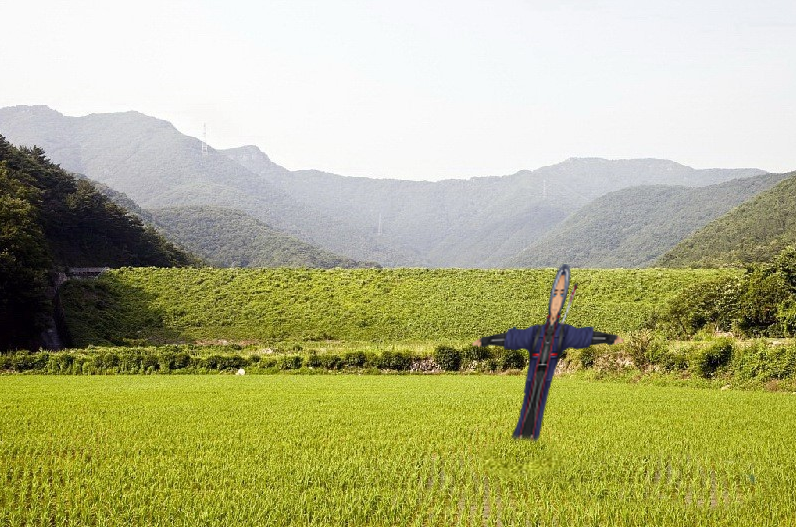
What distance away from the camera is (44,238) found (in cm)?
5638

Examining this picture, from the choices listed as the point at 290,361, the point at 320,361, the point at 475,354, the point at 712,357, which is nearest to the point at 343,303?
the point at 290,361

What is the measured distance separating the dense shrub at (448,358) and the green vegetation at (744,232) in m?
80.3

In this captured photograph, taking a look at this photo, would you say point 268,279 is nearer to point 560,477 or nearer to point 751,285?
point 751,285

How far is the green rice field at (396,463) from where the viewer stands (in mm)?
7910

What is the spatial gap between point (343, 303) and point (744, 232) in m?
89.2

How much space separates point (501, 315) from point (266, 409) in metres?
42.4

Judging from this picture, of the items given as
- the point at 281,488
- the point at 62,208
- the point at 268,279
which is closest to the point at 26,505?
the point at 281,488

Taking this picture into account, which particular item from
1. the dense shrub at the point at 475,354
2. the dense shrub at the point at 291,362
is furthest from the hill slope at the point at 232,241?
the dense shrub at the point at 475,354

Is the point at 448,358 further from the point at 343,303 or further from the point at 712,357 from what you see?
the point at 343,303

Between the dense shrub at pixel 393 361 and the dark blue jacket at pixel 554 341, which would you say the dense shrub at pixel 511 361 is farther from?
the dark blue jacket at pixel 554 341

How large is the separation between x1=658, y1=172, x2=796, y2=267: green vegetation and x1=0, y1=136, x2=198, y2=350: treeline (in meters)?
80.9

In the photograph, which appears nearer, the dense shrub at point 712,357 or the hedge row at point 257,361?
the dense shrub at point 712,357

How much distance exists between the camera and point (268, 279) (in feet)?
224

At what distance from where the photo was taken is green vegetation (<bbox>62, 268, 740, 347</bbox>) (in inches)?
2143
